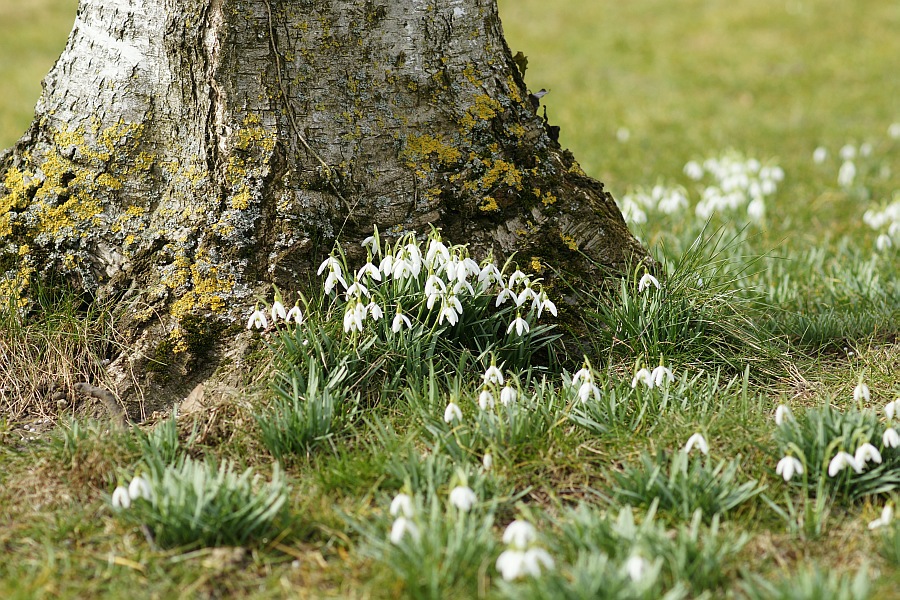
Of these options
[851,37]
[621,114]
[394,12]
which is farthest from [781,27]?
[394,12]

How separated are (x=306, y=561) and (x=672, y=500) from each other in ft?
3.36

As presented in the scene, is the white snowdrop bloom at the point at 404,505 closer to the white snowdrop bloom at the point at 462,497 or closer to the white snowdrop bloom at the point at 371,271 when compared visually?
the white snowdrop bloom at the point at 462,497

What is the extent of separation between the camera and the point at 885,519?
2387 mm

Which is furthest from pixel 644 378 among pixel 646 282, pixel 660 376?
pixel 646 282

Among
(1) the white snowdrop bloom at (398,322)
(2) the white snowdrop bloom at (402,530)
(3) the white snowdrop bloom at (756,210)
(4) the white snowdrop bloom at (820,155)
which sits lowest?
(2) the white snowdrop bloom at (402,530)

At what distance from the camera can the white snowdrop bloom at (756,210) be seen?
5.43m

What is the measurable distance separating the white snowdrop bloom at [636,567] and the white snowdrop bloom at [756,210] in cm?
372

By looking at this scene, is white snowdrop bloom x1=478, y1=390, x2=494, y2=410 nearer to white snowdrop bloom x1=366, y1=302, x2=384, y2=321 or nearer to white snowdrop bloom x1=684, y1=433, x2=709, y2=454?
white snowdrop bloom x1=366, y1=302, x2=384, y2=321

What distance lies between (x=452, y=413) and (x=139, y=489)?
37.0 inches

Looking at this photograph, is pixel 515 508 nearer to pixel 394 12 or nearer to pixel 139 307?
pixel 139 307

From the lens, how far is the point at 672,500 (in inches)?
99.3

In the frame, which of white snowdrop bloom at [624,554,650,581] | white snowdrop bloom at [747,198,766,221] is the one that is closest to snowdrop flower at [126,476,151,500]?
white snowdrop bloom at [624,554,650,581]

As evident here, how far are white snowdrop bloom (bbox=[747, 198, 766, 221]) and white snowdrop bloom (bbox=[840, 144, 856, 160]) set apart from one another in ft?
4.83

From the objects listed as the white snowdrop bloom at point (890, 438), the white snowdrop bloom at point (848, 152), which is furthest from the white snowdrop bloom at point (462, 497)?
the white snowdrop bloom at point (848, 152)
